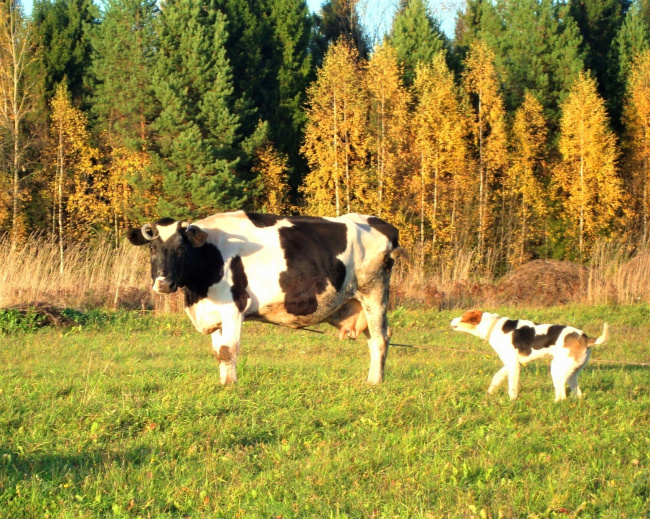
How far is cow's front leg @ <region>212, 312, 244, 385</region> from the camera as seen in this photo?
9281mm

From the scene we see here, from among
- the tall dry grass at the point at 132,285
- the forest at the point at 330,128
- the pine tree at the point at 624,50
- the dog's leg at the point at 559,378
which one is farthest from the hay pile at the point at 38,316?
the pine tree at the point at 624,50

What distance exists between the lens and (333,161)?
126 feet

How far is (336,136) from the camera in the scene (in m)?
38.3

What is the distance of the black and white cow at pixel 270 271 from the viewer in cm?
931

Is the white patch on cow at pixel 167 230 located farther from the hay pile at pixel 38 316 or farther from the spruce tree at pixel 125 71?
the spruce tree at pixel 125 71

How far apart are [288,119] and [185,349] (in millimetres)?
33656

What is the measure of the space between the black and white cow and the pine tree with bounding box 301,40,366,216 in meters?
27.6

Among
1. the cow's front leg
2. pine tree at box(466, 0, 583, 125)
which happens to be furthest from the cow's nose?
pine tree at box(466, 0, 583, 125)

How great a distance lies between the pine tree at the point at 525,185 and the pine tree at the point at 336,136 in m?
7.19

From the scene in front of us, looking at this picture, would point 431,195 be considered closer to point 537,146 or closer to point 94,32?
point 537,146

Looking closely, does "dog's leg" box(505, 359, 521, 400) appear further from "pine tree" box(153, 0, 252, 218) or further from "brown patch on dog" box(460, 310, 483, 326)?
"pine tree" box(153, 0, 252, 218)

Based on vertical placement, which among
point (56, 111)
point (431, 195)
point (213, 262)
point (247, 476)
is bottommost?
point (247, 476)

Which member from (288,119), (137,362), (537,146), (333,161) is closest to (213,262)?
(137,362)

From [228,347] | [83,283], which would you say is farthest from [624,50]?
[228,347]
